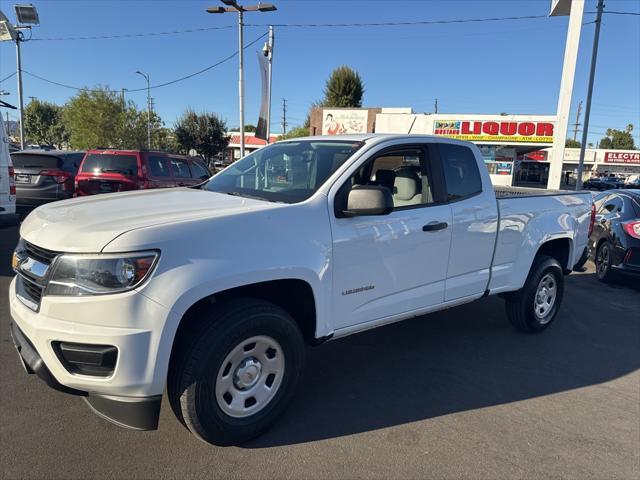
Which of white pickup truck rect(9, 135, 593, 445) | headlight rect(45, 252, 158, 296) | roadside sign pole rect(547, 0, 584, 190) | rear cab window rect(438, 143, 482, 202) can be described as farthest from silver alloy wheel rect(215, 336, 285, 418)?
roadside sign pole rect(547, 0, 584, 190)

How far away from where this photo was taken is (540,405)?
3531mm

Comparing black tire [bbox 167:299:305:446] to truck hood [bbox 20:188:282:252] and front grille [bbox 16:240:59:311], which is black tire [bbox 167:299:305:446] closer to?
truck hood [bbox 20:188:282:252]

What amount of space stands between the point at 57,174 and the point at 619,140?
11038 centimetres

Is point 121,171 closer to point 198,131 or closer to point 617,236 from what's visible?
point 617,236

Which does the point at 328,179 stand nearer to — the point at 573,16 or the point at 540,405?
the point at 540,405

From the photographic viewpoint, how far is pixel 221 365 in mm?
2578

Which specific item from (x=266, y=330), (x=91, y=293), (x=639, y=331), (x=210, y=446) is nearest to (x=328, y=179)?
(x=266, y=330)

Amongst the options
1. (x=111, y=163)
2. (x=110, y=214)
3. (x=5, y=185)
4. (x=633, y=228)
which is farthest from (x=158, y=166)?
(x=633, y=228)

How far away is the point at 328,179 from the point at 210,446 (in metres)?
1.87

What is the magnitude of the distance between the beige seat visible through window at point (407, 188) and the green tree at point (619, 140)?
10713 cm

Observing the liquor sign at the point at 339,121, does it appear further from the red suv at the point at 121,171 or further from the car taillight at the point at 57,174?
the car taillight at the point at 57,174

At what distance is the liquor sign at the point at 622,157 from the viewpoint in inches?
2381

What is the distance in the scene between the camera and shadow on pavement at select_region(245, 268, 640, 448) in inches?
128

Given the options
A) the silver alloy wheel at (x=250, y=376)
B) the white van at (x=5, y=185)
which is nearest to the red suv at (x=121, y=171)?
the white van at (x=5, y=185)
